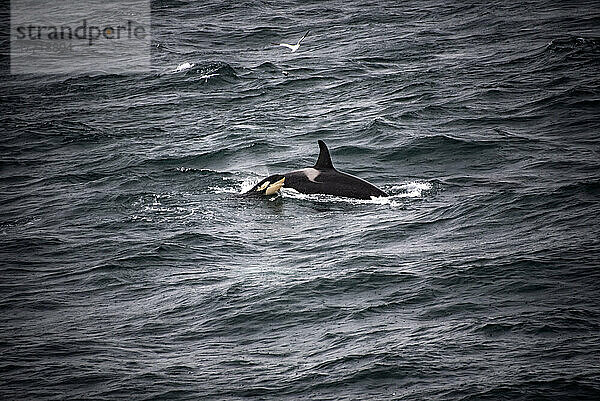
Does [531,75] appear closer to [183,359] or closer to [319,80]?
[319,80]

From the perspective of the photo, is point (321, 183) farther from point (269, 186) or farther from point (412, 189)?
point (412, 189)

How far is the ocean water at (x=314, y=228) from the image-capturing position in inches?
539

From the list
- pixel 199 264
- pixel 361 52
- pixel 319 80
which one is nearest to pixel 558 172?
pixel 199 264

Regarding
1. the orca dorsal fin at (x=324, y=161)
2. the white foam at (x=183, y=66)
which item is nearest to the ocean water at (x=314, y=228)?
the white foam at (x=183, y=66)

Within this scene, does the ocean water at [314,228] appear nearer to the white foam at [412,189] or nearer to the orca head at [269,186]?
the white foam at [412,189]

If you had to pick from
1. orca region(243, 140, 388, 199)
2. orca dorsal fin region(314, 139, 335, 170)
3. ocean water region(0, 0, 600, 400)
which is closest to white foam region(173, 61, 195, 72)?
ocean water region(0, 0, 600, 400)

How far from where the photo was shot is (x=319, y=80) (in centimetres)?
3459

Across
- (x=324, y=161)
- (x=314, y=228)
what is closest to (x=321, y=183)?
(x=324, y=161)

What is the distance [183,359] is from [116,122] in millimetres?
18327

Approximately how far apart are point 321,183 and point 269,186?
3.96 feet

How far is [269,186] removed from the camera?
72.2 ft

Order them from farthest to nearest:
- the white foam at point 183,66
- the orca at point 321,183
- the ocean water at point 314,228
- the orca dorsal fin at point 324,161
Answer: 1. the white foam at point 183,66
2. the orca dorsal fin at point 324,161
3. the orca at point 321,183
4. the ocean water at point 314,228

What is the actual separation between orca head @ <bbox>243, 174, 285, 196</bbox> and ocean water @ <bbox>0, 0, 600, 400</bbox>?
25cm

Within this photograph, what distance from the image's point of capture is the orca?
70.5 ft
